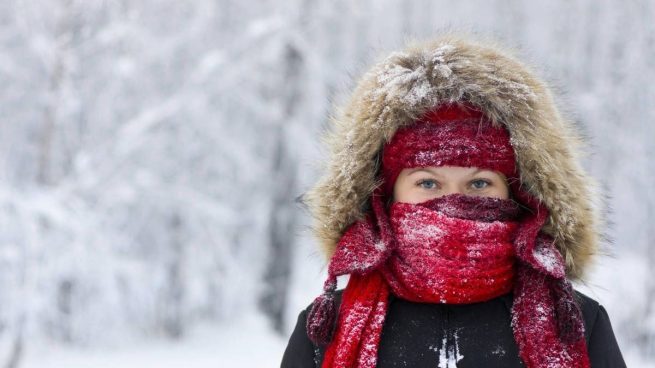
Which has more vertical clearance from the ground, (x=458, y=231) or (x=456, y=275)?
(x=458, y=231)

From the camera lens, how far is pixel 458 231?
1861mm

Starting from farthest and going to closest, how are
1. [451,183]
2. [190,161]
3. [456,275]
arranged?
1. [190,161]
2. [451,183]
3. [456,275]

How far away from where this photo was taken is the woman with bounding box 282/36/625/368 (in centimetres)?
185

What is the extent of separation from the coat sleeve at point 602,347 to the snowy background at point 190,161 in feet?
13.6

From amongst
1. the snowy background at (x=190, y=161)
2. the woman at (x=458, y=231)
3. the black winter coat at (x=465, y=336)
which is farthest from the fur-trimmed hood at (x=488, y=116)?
the snowy background at (x=190, y=161)

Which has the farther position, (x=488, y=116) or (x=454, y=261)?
(x=488, y=116)

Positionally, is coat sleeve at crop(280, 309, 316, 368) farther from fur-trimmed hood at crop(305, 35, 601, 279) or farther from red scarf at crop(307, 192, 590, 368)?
fur-trimmed hood at crop(305, 35, 601, 279)

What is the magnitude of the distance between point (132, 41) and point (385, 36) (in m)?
6.97

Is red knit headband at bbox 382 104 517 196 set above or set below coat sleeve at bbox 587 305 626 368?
above

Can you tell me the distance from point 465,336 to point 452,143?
55 cm

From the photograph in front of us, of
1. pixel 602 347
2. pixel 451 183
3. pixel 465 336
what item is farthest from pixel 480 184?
pixel 602 347

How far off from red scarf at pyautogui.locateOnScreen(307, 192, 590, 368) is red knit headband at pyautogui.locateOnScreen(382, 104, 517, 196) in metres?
0.11

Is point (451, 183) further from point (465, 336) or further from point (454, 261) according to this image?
point (465, 336)

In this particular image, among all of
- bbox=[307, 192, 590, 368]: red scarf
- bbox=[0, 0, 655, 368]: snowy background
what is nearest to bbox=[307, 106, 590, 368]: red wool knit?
bbox=[307, 192, 590, 368]: red scarf
